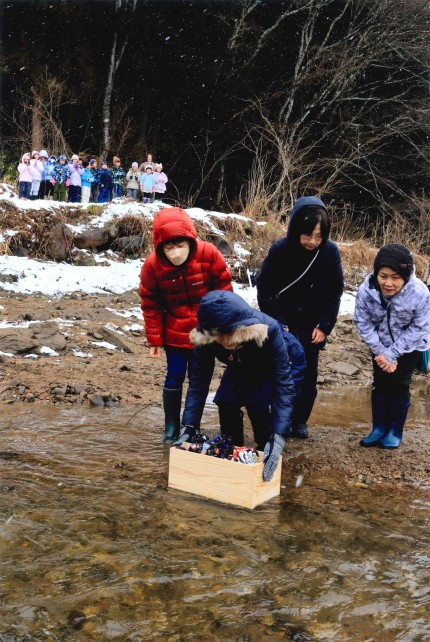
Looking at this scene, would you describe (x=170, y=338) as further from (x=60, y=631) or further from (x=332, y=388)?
(x=332, y=388)

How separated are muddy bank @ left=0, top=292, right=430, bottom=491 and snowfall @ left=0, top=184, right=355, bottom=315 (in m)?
1.15

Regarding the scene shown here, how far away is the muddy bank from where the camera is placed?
4.36 metres

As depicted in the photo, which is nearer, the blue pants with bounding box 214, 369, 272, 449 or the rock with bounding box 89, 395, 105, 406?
the blue pants with bounding box 214, 369, 272, 449

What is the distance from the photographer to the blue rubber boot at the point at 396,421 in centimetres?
455

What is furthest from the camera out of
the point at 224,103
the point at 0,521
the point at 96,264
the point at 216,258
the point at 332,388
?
the point at 224,103

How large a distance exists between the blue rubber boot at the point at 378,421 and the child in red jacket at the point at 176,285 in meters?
1.41

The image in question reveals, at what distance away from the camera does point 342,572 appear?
2.82 m

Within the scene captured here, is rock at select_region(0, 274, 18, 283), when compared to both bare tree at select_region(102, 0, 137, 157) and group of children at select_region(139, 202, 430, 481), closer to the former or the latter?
group of children at select_region(139, 202, 430, 481)

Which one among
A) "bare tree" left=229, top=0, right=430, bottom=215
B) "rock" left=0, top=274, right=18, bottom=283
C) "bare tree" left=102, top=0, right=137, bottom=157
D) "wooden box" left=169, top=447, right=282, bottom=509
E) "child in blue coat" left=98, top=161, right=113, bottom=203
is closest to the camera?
"wooden box" left=169, top=447, right=282, bottom=509

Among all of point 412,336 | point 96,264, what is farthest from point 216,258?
point 96,264

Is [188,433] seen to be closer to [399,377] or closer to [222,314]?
[222,314]

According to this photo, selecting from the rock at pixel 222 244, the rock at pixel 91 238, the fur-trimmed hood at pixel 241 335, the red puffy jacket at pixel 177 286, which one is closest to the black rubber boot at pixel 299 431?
the red puffy jacket at pixel 177 286

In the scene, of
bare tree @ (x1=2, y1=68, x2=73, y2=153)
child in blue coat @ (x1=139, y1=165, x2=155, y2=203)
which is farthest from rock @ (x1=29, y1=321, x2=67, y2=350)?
bare tree @ (x1=2, y1=68, x2=73, y2=153)

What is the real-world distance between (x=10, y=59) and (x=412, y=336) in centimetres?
1891
